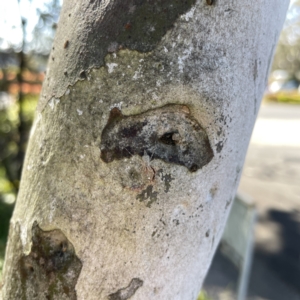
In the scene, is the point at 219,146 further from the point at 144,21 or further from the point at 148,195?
the point at 144,21

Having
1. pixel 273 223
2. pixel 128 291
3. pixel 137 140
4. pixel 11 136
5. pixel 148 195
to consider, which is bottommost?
pixel 273 223

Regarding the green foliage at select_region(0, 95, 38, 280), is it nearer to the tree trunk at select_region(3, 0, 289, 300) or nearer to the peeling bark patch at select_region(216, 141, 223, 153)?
the tree trunk at select_region(3, 0, 289, 300)

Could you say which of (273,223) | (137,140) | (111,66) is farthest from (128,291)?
(273,223)

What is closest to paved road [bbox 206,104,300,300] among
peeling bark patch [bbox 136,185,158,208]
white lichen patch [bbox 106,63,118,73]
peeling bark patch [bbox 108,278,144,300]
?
peeling bark patch [bbox 108,278,144,300]

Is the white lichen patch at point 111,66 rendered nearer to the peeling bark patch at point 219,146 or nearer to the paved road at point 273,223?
the peeling bark patch at point 219,146

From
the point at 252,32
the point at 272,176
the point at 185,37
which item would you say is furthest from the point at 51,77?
the point at 272,176

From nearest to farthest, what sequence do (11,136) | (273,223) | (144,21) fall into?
(144,21)
(11,136)
(273,223)

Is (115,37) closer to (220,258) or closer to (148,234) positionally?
(148,234)
